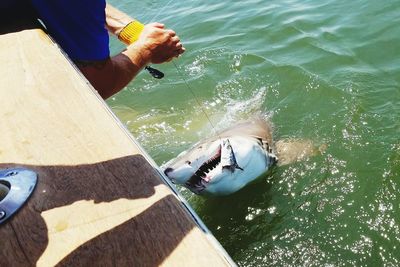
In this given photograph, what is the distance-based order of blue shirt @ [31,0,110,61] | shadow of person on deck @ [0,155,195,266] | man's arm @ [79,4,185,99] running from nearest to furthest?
shadow of person on deck @ [0,155,195,266] → blue shirt @ [31,0,110,61] → man's arm @ [79,4,185,99]

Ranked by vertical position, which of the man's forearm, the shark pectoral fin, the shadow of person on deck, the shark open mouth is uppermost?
the shadow of person on deck

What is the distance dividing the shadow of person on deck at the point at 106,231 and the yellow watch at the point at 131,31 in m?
1.80

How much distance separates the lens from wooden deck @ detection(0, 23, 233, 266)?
116cm

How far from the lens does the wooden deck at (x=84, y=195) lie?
3.82 ft

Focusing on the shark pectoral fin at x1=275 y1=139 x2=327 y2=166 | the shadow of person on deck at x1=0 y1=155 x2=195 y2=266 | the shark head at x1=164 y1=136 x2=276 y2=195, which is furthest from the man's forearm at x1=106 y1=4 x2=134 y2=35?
the shadow of person on deck at x1=0 y1=155 x2=195 y2=266

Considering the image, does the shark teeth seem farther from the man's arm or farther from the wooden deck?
the wooden deck

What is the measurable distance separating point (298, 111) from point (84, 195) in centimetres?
351

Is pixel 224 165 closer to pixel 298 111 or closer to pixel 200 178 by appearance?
pixel 200 178

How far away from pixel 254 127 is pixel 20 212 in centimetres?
311

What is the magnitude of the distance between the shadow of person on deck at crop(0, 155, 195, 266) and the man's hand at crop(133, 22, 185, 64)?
154cm

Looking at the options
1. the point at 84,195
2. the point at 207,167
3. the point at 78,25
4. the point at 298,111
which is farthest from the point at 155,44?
the point at 298,111

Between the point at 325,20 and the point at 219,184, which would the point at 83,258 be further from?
the point at 325,20

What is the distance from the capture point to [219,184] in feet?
10.0

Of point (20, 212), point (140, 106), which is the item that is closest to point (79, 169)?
point (20, 212)
